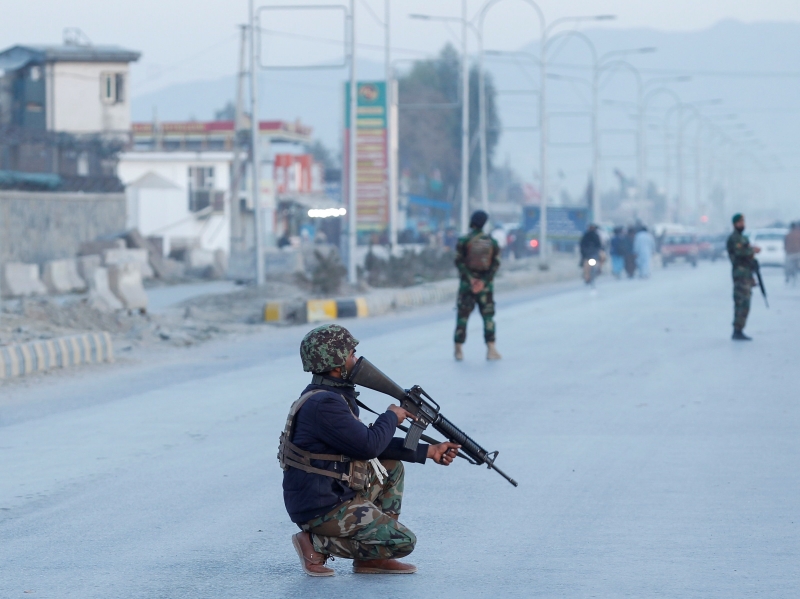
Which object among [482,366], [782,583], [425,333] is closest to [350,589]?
[782,583]

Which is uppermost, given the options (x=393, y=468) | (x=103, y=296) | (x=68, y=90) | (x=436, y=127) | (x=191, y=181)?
(x=436, y=127)

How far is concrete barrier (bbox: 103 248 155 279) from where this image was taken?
111 ft

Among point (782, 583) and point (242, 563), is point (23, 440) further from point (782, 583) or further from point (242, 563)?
point (782, 583)

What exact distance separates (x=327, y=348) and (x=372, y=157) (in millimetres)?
33195

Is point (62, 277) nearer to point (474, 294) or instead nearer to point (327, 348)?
point (474, 294)

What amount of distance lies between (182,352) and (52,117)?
3535 cm

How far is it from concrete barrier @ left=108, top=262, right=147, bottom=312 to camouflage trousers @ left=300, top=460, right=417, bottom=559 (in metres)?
17.4

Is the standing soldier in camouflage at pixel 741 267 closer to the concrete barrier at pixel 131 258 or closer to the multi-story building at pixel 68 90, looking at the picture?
the concrete barrier at pixel 131 258

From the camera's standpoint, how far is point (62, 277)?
3083 cm

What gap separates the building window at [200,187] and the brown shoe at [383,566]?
196 feet

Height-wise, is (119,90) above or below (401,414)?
above

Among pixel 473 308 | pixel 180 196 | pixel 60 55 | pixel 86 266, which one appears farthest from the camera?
pixel 180 196

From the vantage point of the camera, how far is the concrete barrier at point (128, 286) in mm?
22703

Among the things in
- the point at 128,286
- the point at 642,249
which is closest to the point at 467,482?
the point at 128,286
